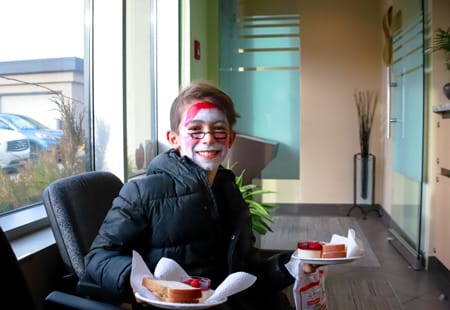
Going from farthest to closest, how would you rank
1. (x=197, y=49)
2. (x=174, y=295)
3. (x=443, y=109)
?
(x=197, y=49)
(x=443, y=109)
(x=174, y=295)

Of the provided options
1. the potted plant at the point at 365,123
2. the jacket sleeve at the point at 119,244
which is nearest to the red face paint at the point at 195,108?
the jacket sleeve at the point at 119,244

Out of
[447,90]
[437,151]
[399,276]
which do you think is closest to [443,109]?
A: [447,90]

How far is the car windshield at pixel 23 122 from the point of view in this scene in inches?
69.3

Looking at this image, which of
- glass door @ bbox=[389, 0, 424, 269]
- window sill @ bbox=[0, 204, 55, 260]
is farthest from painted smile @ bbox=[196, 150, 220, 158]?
glass door @ bbox=[389, 0, 424, 269]

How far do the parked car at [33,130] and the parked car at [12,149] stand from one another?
0.08 feet

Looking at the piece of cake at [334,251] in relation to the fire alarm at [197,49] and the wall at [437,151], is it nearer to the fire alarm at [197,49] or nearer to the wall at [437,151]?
the wall at [437,151]

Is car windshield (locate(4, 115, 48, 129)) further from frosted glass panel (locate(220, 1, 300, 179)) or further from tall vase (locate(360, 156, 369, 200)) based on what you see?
tall vase (locate(360, 156, 369, 200))

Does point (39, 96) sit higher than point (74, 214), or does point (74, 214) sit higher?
point (39, 96)

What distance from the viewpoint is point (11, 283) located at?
3.33ft

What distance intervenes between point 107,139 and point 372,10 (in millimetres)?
4071

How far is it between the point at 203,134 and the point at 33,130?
3.30ft

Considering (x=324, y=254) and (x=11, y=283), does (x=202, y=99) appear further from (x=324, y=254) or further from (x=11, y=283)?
(x=11, y=283)

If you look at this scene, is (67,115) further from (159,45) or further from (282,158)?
(282,158)

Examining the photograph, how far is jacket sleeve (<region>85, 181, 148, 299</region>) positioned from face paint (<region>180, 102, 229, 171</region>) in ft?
0.63
